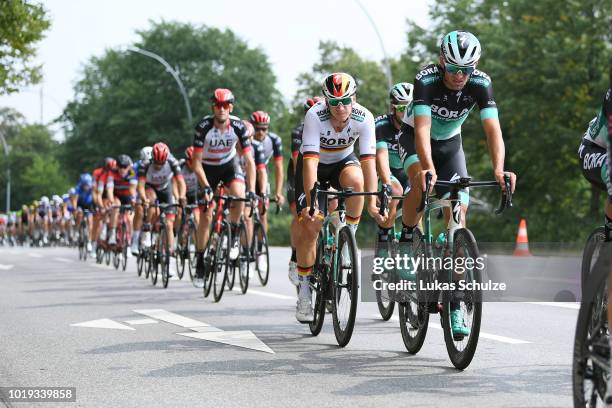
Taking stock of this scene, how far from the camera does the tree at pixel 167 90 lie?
60.3m

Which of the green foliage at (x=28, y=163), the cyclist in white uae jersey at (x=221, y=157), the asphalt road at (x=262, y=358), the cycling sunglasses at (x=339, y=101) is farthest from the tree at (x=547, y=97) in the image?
the green foliage at (x=28, y=163)

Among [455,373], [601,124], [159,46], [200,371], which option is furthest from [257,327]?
[159,46]

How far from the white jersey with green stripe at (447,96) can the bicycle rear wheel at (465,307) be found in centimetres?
96

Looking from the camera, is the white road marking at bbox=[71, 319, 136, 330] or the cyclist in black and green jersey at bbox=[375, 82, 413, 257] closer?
the cyclist in black and green jersey at bbox=[375, 82, 413, 257]

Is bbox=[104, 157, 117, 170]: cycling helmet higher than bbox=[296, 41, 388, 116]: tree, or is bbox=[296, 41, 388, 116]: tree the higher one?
bbox=[296, 41, 388, 116]: tree

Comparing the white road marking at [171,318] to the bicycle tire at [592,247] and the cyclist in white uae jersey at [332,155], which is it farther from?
the bicycle tire at [592,247]

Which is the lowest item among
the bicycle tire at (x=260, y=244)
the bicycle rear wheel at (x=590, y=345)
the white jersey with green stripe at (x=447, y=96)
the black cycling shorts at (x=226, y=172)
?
the bicycle rear wheel at (x=590, y=345)

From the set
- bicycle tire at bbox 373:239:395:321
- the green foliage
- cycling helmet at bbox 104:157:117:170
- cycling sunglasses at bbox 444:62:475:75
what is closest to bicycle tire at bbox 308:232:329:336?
bicycle tire at bbox 373:239:395:321

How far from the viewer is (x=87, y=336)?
8.78 m

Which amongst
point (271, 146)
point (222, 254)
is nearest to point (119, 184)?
point (271, 146)

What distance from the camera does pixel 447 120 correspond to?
24.4 ft

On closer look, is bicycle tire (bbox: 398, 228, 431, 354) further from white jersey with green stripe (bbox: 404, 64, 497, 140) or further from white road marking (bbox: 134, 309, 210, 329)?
white road marking (bbox: 134, 309, 210, 329)

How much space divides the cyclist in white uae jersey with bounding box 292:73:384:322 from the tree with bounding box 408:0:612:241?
22.0m

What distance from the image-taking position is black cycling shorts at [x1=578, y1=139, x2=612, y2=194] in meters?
6.06
